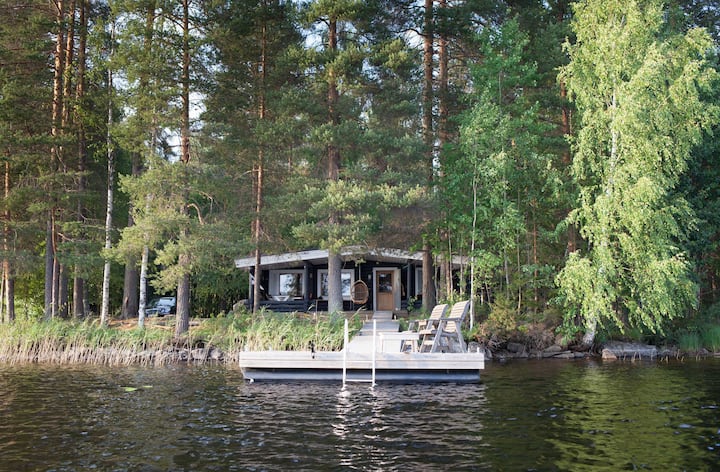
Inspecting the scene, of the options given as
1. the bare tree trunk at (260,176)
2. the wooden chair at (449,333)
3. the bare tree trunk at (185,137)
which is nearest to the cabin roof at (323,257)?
the bare tree trunk at (260,176)

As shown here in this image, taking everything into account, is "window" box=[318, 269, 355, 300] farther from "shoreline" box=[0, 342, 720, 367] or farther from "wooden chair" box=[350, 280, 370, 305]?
"shoreline" box=[0, 342, 720, 367]

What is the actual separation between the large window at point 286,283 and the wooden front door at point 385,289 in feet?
11.4

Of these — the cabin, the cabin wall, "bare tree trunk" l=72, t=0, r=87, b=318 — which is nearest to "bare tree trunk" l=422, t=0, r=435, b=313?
the cabin

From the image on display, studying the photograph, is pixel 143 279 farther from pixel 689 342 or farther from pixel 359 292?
pixel 689 342

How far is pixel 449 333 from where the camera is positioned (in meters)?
16.4

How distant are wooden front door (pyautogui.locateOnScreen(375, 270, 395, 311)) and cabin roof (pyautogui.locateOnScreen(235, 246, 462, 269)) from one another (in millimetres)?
930

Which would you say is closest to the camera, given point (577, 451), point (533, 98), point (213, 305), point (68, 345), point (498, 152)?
point (577, 451)

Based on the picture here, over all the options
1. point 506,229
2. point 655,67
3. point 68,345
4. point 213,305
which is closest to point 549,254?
point 506,229

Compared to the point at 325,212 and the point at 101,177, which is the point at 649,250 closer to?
the point at 325,212

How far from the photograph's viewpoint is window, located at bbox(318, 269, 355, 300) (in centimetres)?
3073

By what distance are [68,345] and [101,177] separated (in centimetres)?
1018

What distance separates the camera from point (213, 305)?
115 feet

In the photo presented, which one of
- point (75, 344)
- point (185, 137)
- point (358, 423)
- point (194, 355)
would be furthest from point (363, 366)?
point (185, 137)

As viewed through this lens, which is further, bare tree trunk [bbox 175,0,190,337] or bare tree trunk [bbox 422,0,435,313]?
bare tree trunk [bbox 422,0,435,313]
